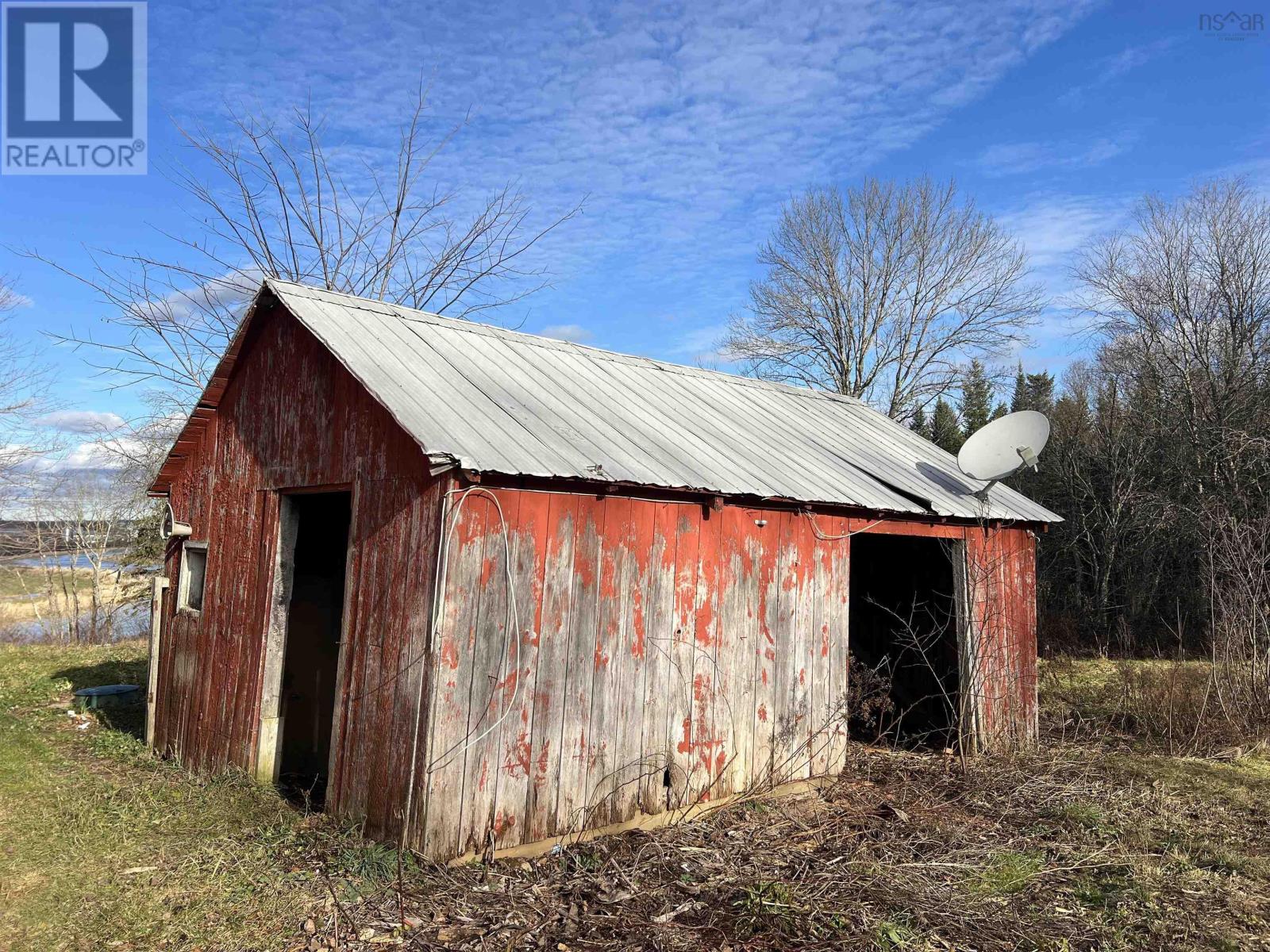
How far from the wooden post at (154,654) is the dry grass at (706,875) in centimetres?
120

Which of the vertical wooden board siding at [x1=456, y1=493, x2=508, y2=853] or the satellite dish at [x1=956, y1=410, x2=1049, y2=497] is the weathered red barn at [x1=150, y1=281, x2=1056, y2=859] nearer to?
the vertical wooden board siding at [x1=456, y1=493, x2=508, y2=853]

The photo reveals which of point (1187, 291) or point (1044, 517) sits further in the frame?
point (1187, 291)

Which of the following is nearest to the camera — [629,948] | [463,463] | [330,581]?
[629,948]

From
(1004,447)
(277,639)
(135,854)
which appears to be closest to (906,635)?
(1004,447)

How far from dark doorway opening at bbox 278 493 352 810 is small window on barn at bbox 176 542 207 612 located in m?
1.16

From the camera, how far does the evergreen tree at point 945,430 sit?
36406mm

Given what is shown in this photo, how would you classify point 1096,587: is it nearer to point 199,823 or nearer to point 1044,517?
point 1044,517

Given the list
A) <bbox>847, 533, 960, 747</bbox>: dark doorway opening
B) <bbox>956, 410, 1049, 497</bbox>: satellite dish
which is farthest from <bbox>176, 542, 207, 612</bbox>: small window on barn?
<bbox>956, 410, 1049, 497</bbox>: satellite dish

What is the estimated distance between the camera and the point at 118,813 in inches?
279

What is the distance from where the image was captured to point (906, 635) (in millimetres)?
10984

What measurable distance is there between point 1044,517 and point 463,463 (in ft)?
25.9

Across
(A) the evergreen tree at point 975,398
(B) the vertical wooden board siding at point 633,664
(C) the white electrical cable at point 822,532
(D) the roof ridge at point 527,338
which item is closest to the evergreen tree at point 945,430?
(A) the evergreen tree at point 975,398

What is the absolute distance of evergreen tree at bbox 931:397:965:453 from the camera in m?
36.4

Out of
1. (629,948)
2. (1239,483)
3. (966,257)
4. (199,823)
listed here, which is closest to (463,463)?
(629,948)
